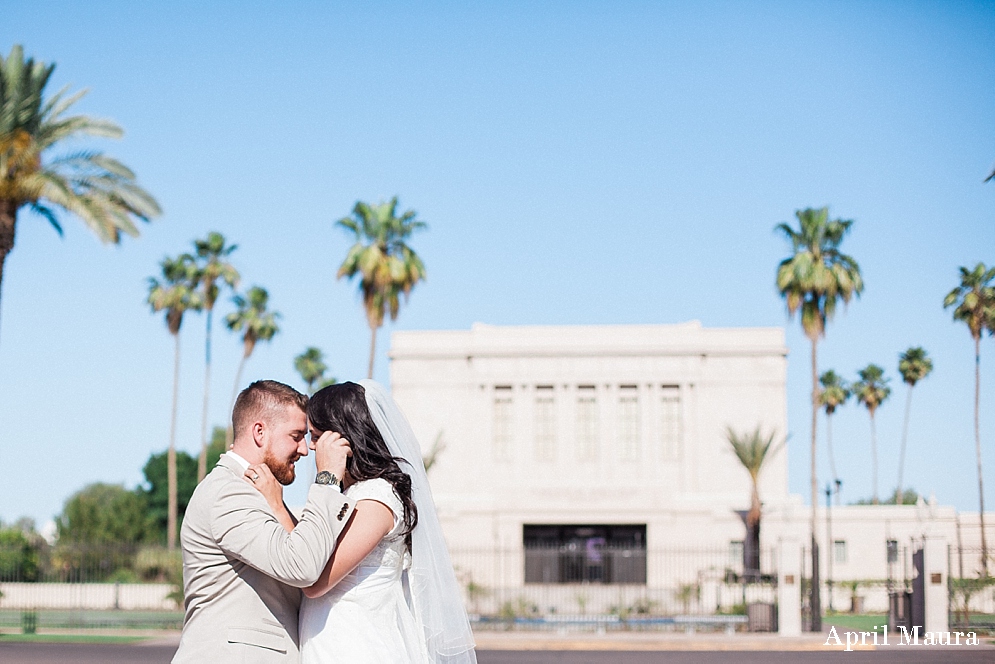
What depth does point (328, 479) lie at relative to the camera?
13.2 ft

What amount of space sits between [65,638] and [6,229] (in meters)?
9.76

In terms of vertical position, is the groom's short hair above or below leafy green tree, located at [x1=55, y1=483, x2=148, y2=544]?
above

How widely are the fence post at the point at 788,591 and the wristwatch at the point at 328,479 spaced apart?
2533cm

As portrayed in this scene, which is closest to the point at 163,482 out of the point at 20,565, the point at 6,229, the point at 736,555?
the point at 20,565

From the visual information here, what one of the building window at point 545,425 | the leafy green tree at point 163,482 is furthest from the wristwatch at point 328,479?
the leafy green tree at point 163,482

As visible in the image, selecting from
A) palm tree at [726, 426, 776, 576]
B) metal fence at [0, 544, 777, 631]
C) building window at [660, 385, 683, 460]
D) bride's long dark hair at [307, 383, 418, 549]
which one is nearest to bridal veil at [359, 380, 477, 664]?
bride's long dark hair at [307, 383, 418, 549]

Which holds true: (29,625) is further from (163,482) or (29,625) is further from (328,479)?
(163,482)

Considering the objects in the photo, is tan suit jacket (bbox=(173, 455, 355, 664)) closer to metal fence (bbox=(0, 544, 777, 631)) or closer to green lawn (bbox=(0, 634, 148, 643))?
green lawn (bbox=(0, 634, 148, 643))

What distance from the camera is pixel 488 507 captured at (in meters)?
53.6

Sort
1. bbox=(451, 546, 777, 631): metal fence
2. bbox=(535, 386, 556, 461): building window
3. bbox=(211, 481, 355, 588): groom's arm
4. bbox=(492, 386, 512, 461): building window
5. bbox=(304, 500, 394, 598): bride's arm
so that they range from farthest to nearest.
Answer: bbox=(492, 386, 512, 461): building window → bbox=(535, 386, 556, 461): building window → bbox=(451, 546, 777, 631): metal fence → bbox=(304, 500, 394, 598): bride's arm → bbox=(211, 481, 355, 588): groom's arm

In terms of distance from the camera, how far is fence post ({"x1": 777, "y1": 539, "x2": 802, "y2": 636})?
2762 cm

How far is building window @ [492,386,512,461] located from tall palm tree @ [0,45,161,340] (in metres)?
34.8

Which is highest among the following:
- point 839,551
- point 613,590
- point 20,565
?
point 839,551

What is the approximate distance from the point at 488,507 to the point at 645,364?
37.1ft
